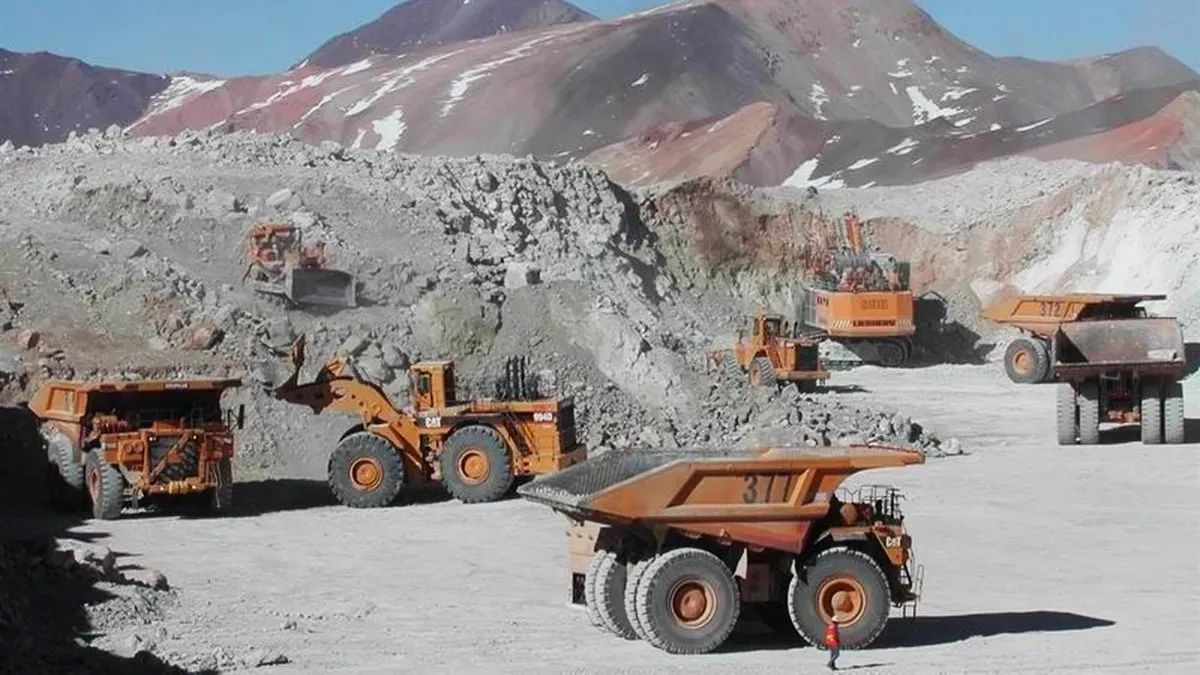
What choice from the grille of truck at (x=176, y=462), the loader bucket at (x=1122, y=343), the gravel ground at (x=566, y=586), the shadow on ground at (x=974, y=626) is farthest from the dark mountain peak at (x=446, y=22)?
the shadow on ground at (x=974, y=626)

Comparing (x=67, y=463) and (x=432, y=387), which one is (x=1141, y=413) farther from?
(x=67, y=463)

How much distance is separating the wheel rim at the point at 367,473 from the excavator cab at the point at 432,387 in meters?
0.93

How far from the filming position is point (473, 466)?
74.7ft

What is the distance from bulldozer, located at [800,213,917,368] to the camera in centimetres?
4016

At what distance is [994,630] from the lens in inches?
548

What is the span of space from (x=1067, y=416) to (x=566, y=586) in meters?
13.0

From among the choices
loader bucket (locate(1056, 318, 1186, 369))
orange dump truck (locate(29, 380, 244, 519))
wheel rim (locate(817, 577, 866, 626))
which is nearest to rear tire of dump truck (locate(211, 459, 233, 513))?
orange dump truck (locate(29, 380, 244, 519))

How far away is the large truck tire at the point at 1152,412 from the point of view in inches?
1069

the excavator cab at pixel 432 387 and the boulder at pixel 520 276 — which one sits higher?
the boulder at pixel 520 276

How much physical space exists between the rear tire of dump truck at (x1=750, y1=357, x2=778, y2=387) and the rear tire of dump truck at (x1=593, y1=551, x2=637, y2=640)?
18196 mm

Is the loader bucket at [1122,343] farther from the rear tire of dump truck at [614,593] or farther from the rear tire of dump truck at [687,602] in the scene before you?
the rear tire of dump truck at [687,602]

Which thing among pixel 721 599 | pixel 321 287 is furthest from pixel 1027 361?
pixel 721 599

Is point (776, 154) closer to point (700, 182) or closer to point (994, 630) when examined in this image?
point (700, 182)

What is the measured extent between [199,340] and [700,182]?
2094 cm
